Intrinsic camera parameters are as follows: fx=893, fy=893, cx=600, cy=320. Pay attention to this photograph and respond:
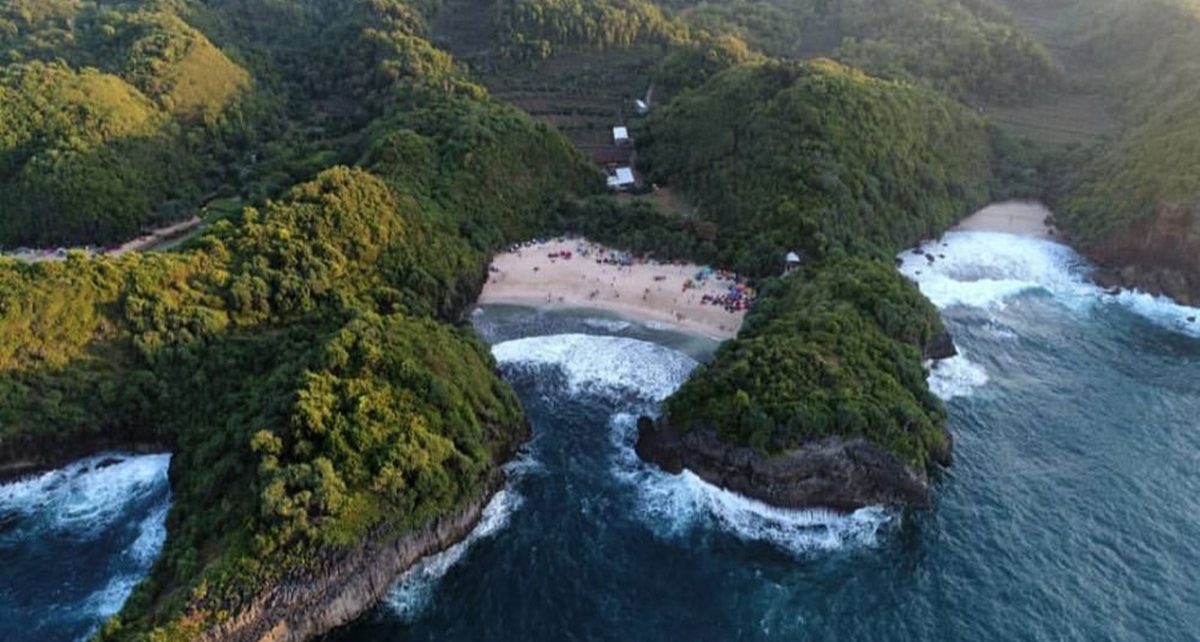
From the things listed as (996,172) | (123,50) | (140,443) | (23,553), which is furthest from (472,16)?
(23,553)

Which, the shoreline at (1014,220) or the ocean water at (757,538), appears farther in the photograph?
the shoreline at (1014,220)

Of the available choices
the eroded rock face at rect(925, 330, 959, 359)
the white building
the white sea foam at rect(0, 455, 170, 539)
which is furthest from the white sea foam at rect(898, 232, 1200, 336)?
the white sea foam at rect(0, 455, 170, 539)

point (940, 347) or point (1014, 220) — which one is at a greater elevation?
point (1014, 220)

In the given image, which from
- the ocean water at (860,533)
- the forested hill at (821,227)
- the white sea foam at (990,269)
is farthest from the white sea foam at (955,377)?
the white sea foam at (990,269)

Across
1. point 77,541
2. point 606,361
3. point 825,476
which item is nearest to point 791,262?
point 606,361

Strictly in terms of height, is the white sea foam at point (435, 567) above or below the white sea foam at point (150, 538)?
below

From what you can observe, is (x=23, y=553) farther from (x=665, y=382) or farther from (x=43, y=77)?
(x=43, y=77)

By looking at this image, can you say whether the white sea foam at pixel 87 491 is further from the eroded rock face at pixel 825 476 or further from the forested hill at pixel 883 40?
the forested hill at pixel 883 40

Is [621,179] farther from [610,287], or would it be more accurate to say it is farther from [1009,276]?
[1009,276]
